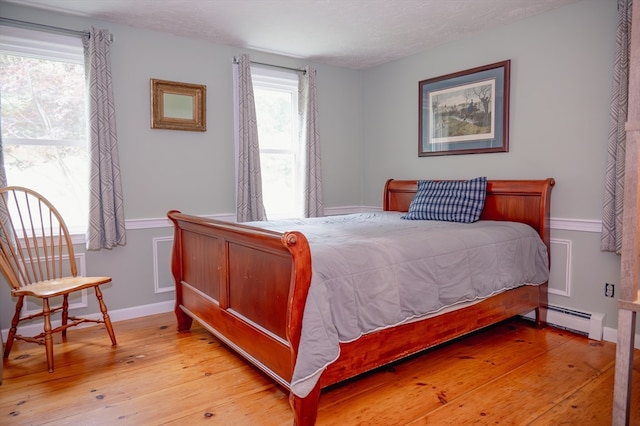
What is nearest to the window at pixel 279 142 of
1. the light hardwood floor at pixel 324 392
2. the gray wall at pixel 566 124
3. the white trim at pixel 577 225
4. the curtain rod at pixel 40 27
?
the curtain rod at pixel 40 27

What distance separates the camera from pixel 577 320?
3033 mm

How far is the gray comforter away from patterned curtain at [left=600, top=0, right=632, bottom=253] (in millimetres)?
452

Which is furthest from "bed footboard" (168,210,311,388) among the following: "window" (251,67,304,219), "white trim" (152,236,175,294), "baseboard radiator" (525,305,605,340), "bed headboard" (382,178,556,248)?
"baseboard radiator" (525,305,605,340)

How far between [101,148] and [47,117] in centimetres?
49

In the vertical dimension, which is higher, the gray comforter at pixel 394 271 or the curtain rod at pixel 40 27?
the curtain rod at pixel 40 27

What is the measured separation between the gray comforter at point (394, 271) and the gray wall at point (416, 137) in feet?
1.38

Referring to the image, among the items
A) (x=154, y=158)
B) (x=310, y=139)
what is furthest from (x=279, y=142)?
(x=154, y=158)

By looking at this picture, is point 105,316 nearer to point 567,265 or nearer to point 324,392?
point 324,392

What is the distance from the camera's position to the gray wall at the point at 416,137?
2.97 meters

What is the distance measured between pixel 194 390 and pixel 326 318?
3.16ft

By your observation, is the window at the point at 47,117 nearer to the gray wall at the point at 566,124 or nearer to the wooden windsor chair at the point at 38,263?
the wooden windsor chair at the point at 38,263

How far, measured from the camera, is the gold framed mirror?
352cm

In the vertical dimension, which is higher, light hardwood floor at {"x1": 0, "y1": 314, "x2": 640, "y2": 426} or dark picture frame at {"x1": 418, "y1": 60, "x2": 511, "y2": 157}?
dark picture frame at {"x1": 418, "y1": 60, "x2": 511, "y2": 157}

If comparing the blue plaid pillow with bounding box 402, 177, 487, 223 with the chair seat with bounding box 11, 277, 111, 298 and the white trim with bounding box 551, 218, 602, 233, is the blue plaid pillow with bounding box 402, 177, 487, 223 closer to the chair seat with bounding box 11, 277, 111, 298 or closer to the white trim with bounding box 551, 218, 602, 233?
the white trim with bounding box 551, 218, 602, 233
